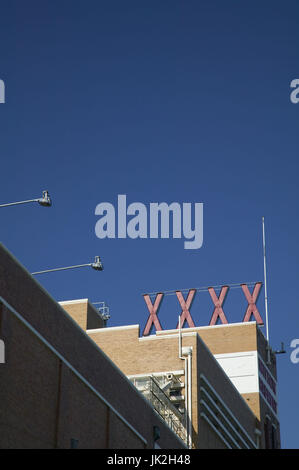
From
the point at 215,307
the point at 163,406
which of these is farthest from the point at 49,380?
the point at 215,307

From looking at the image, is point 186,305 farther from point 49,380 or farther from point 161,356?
point 49,380

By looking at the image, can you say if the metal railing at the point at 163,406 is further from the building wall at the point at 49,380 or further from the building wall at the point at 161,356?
the building wall at the point at 49,380

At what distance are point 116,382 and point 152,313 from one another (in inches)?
1457

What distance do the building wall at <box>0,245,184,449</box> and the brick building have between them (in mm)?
34

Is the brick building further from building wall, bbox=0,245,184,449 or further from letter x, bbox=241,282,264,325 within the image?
letter x, bbox=241,282,264,325

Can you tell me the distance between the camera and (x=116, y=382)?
1532 inches

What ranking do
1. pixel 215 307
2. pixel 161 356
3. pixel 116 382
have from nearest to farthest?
pixel 116 382
pixel 161 356
pixel 215 307

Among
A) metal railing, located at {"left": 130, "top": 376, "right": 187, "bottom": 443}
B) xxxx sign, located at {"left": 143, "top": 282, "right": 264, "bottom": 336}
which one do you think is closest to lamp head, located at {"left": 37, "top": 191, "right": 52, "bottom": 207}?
metal railing, located at {"left": 130, "top": 376, "right": 187, "bottom": 443}

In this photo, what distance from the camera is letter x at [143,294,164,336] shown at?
75062 mm

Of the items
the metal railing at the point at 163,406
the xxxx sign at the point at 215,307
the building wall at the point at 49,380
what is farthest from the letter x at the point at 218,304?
the building wall at the point at 49,380

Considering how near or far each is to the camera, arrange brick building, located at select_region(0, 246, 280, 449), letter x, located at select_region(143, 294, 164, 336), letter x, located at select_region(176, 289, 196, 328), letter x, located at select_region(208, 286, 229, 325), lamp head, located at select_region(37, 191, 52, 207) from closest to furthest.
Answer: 1. brick building, located at select_region(0, 246, 280, 449)
2. lamp head, located at select_region(37, 191, 52, 207)
3. letter x, located at select_region(208, 286, 229, 325)
4. letter x, located at select_region(176, 289, 196, 328)
5. letter x, located at select_region(143, 294, 164, 336)

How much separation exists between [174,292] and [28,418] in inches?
1844
